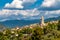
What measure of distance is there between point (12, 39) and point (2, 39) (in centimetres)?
1874

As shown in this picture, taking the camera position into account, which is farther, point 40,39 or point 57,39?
point 57,39

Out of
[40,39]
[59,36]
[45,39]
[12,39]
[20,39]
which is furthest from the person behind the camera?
[12,39]

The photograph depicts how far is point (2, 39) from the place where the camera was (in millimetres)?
119375

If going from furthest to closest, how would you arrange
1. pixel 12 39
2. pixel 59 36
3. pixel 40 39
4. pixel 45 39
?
pixel 12 39
pixel 59 36
pixel 45 39
pixel 40 39

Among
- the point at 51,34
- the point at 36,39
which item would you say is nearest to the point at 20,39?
the point at 51,34

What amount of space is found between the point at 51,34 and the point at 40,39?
27.5m

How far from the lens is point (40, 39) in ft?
305

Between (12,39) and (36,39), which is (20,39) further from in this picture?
(36,39)

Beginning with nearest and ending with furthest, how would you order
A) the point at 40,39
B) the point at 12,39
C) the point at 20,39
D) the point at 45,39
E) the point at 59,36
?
the point at 40,39 → the point at 45,39 → the point at 59,36 → the point at 20,39 → the point at 12,39

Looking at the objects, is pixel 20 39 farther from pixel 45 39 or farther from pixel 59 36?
pixel 45 39

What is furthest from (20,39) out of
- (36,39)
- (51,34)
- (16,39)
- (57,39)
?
(36,39)

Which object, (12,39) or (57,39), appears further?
(12,39)

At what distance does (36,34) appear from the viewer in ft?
317

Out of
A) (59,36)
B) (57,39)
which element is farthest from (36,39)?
(59,36)
